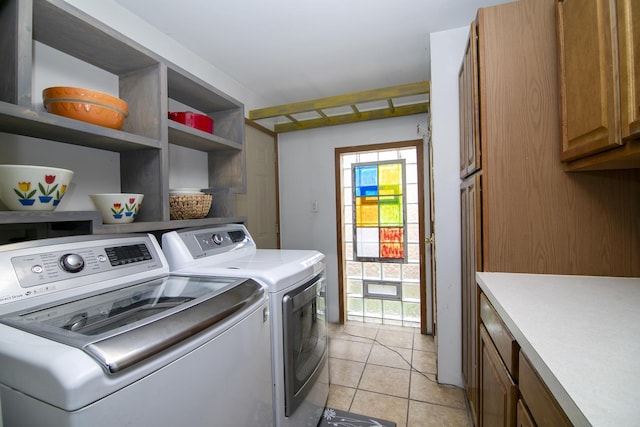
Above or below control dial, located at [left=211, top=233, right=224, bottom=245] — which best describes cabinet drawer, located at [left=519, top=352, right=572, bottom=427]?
below

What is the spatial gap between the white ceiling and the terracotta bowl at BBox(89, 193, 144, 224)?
3.69 ft

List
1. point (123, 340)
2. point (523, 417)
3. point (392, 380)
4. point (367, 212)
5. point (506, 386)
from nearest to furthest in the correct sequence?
1. point (123, 340)
2. point (523, 417)
3. point (506, 386)
4. point (392, 380)
5. point (367, 212)

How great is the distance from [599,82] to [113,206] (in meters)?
1.87

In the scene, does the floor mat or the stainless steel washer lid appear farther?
the floor mat

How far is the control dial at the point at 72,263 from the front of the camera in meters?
0.93

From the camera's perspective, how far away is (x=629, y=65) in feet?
2.67

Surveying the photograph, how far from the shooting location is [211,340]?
0.83 meters

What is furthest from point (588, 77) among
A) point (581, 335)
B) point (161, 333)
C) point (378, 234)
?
point (378, 234)

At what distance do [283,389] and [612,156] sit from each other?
4.94ft

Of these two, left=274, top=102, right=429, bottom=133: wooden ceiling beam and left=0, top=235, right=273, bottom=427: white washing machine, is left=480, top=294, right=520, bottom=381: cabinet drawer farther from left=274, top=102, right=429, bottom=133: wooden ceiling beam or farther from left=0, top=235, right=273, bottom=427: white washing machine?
left=274, top=102, right=429, bottom=133: wooden ceiling beam

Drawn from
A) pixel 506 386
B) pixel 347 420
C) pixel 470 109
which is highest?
pixel 470 109

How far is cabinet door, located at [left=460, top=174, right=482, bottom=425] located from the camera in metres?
1.36

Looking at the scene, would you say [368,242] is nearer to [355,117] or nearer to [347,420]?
[355,117]

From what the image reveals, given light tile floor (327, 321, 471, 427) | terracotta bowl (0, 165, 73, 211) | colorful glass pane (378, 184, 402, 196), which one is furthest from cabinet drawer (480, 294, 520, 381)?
colorful glass pane (378, 184, 402, 196)
